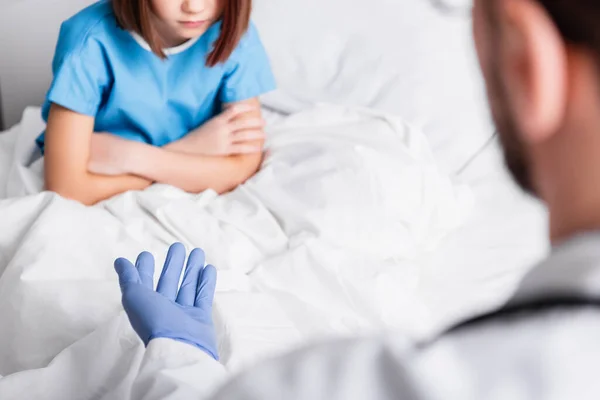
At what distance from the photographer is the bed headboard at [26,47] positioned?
1.59 meters

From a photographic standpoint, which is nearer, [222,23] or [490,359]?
[490,359]

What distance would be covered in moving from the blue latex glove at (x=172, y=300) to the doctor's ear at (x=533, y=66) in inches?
17.5

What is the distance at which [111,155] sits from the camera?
1.12 metres

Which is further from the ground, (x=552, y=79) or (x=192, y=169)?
(x=552, y=79)

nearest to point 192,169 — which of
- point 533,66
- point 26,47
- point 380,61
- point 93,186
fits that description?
point 93,186

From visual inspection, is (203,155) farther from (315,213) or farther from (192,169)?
(315,213)

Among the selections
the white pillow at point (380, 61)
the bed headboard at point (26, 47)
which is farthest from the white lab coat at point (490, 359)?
the bed headboard at point (26, 47)

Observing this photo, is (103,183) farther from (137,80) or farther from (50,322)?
(50,322)

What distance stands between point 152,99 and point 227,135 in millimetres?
133

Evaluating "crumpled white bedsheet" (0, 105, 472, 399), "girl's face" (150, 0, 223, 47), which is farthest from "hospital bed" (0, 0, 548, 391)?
"girl's face" (150, 0, 223, 47)

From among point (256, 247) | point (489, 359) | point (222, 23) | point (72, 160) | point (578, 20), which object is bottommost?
point (256, 247)

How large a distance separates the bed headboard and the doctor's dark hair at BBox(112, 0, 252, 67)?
0.61 metres

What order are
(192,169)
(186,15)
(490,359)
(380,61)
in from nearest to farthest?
1. (490,359)
2. (186,15)
3. (192,169)
4. (380,61)

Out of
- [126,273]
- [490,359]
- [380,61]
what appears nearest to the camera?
[490,359]
